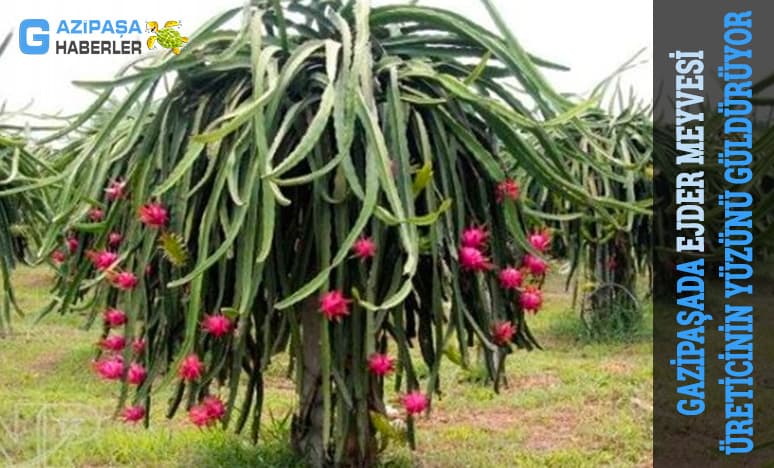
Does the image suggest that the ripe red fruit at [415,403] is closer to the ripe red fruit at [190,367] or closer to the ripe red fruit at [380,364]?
the ripe red fruit at [380,364]

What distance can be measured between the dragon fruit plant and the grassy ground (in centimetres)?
75

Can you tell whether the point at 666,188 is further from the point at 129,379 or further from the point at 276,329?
the point at 129,379

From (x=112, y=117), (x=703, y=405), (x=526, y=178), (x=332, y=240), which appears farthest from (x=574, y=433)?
(x=112, y=117)

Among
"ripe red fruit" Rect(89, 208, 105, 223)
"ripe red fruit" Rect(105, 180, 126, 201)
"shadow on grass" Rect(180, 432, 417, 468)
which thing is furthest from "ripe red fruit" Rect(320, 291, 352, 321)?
"shadow on grass" Rect(180, 432, 417, 468)

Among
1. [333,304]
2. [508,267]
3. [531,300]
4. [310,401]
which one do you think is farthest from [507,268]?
[310,401]

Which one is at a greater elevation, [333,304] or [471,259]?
[471,259]

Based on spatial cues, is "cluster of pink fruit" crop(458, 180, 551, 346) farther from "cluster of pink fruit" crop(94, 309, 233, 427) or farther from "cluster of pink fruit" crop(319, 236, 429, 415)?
"cluster of pink fruit" crop(94, 309, 233, 427)

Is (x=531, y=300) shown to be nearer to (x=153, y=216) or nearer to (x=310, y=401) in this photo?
(x=310, y=401)

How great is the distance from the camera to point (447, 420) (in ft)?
14.9

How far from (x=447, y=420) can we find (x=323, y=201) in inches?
91.2

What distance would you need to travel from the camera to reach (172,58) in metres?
2.53

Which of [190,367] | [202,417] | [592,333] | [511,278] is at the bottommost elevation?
[592,333]

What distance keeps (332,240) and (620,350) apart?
13.9 feet

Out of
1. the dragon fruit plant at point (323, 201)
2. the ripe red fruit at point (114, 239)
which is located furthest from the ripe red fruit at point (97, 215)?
the ripe red fruit at point (114, 239)
